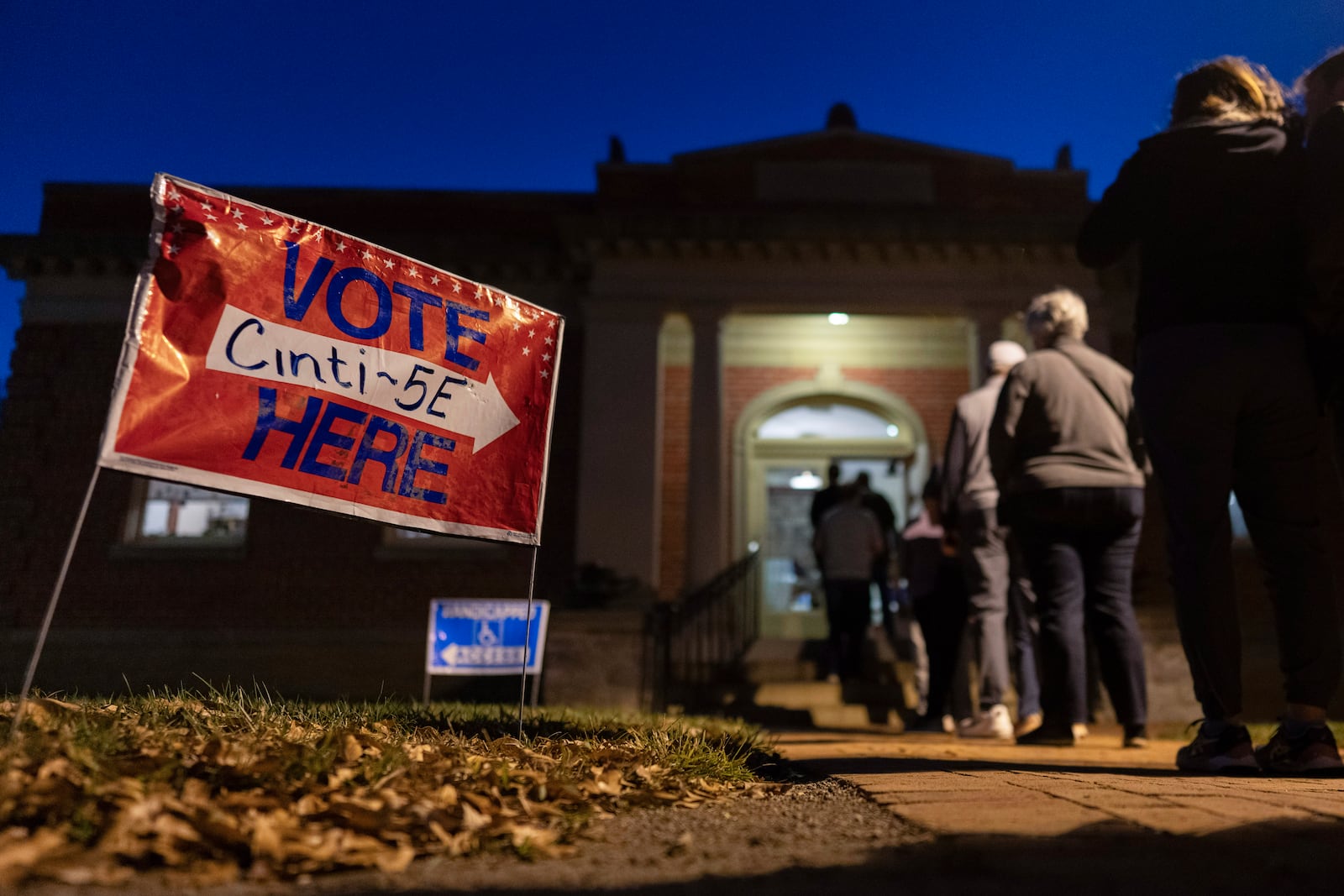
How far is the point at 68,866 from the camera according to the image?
128cm

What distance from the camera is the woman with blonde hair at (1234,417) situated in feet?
8.44

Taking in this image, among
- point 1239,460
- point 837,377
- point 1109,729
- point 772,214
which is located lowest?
point 1109,729

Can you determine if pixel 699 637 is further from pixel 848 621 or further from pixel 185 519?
pixel 185 519

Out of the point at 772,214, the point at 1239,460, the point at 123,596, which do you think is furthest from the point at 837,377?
the point at 1239,460

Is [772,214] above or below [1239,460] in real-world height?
above

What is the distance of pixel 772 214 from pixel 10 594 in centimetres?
1095

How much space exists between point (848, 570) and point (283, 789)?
6210mm

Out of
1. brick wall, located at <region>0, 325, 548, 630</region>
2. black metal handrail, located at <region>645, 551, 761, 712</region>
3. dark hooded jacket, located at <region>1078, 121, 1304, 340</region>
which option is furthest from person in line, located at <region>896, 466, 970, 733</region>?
brick wall, located at <region>0, 325, 548, 630</region>

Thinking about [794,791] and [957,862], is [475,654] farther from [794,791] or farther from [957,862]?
[957,862]

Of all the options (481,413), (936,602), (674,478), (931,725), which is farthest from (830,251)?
(481,413)

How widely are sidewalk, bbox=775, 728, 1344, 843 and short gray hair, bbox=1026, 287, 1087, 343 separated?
2.03 meters

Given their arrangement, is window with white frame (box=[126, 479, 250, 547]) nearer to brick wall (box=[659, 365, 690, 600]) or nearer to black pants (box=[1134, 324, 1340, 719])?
brick wall (box=[659, 365, 690, 600])

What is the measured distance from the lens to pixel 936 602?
564 centimetres

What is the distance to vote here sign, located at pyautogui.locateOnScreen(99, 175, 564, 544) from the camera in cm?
227
